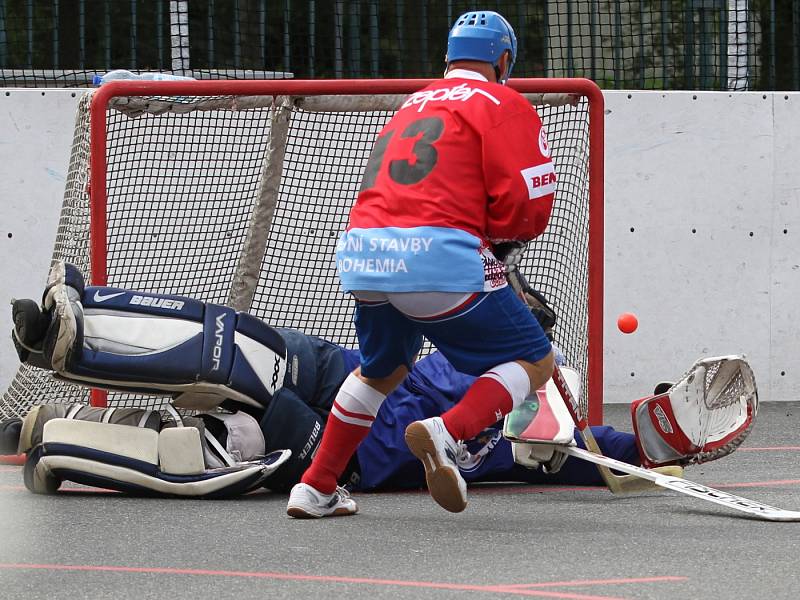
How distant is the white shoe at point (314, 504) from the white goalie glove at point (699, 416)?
104cm

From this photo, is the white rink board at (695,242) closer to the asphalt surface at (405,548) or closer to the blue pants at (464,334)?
the asphalt surface at (405,548)

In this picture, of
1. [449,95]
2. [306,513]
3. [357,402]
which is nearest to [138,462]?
[306,513]

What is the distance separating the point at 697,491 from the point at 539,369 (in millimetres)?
648

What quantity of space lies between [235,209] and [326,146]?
0.47 metres

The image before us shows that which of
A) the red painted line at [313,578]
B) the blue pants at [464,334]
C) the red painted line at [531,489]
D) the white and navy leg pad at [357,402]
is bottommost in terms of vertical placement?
the red painted line at [531,489]

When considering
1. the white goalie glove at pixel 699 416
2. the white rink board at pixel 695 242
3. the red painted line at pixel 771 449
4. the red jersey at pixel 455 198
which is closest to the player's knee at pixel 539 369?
the red jersey at pixel 455 198

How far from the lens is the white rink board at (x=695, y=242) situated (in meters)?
6.98

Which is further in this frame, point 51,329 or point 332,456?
point 51,329

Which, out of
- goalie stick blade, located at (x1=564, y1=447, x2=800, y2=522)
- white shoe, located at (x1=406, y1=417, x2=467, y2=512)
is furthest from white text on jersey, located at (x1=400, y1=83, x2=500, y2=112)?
goalie stick blade, located at (x1=564, y1=447, x2=800, y2=522)

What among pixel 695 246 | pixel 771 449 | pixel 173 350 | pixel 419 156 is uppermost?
pixel 419 156

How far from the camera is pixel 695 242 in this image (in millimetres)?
7008

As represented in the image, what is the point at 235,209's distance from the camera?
19.6 feet

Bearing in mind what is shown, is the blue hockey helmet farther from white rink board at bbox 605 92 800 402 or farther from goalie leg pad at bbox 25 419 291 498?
white rink board at bbox 605 92 800 402

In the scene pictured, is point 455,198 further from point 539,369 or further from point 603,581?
point 603,581
